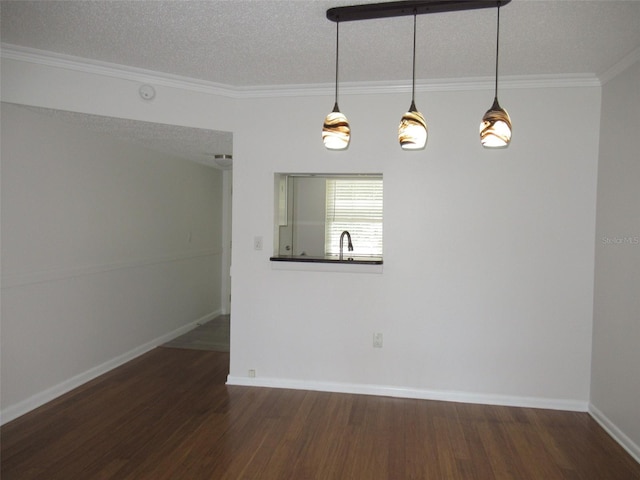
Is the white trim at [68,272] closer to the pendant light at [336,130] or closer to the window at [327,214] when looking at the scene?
the window at [327,214]

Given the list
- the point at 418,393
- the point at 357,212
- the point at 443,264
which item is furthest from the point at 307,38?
the point at 418,393

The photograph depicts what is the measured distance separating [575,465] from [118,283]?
3968mm

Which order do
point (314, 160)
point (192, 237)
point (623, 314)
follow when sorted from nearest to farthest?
point (623, 314) < point (314, 160) < point (192, 237)

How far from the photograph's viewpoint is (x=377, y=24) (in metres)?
2.51

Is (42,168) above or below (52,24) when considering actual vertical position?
below

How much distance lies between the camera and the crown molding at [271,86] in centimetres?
311

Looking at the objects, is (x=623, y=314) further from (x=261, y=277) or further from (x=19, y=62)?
(x=19, y=62)

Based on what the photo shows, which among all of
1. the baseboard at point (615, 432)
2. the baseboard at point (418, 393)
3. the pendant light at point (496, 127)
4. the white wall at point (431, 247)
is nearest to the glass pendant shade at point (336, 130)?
the pendant light at point (496, 127)

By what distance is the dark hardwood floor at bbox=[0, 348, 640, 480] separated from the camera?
8.20 feet

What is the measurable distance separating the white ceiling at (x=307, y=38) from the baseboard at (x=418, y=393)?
2466 mm

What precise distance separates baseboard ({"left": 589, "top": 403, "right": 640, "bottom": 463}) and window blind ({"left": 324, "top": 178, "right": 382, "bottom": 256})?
2.05 metres

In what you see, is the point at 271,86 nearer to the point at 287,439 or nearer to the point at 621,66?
the point at 621,66

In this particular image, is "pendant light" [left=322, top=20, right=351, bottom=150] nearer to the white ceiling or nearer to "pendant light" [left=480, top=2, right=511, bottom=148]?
the white ceiling

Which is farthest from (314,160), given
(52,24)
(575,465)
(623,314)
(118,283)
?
(575,465)
